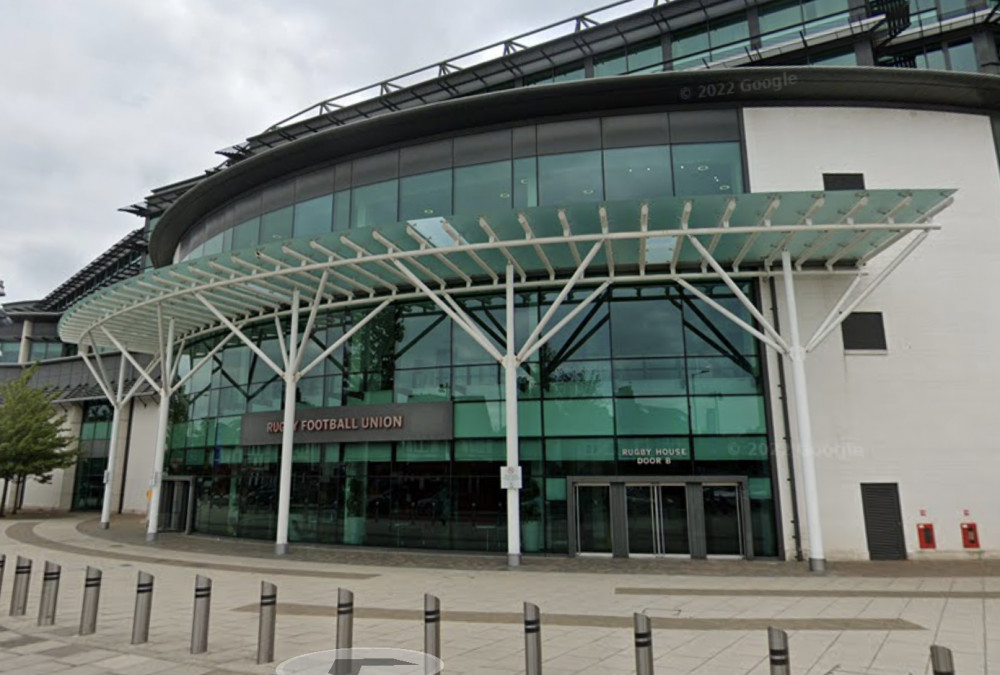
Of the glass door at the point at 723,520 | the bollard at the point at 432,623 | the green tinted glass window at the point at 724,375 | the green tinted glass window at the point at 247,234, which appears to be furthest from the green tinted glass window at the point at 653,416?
the green tinted glass window at the point at 247,234

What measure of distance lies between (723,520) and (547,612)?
26.8 ft

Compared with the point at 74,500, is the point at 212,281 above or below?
above

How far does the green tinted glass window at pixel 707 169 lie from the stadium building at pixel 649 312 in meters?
0.07

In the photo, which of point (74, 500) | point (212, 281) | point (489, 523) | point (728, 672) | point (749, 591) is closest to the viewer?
point (728, 672)

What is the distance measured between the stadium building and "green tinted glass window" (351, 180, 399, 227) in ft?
0.38

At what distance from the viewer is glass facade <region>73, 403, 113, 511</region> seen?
123 ft

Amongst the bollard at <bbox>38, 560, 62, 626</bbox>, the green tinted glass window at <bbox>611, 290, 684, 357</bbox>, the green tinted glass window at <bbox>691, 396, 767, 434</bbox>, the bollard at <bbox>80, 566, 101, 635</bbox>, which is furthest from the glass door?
the bollard at <bbox>38, 560, 62, 626</bbox>

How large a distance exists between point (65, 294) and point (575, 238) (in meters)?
48.8

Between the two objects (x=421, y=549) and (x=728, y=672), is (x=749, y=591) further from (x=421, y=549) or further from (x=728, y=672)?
(x=421, y=549)

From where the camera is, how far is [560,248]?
1683 cm

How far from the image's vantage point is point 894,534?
52.2ft

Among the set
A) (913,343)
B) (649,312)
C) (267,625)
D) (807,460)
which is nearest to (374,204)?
(649,312)

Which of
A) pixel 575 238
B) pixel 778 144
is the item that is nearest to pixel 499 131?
pixel 575 238

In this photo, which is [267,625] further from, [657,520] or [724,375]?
[724,375]
